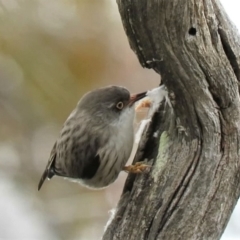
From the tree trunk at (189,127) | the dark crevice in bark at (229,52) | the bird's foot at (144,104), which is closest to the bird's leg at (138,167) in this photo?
the tree trunk at (189,127)

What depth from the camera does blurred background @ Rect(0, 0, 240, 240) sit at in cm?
499

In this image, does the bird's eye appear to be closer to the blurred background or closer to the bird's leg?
the bird's leg

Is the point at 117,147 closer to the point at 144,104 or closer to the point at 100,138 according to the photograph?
the point at 100,138

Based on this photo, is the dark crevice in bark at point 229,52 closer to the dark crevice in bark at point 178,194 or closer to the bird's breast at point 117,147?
the dark crevice in bark at point 178,194

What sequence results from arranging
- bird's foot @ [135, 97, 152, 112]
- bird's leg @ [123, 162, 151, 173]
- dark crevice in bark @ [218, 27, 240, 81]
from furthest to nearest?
bird's foot @ [135, 97, 152, 112]
bird's leg @ [123, 162, 151, 173]
dark crevice in bark @ [218, 27, 240, 81]

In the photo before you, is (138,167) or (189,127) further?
(138,167)

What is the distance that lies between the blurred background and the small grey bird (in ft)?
5.91

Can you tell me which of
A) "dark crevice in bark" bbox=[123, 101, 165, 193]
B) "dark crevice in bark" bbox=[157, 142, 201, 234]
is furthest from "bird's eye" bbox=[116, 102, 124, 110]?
"dark crevice in bark" bbox=[157, 142, 201, 234]

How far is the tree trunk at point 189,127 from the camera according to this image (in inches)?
90.4

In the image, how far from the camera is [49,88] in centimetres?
507

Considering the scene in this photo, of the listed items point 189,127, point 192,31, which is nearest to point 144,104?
point 189,127

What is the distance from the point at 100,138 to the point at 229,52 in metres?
0.91

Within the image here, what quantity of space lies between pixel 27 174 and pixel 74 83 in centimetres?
86

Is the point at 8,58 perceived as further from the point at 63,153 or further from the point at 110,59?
the point at 63,153
